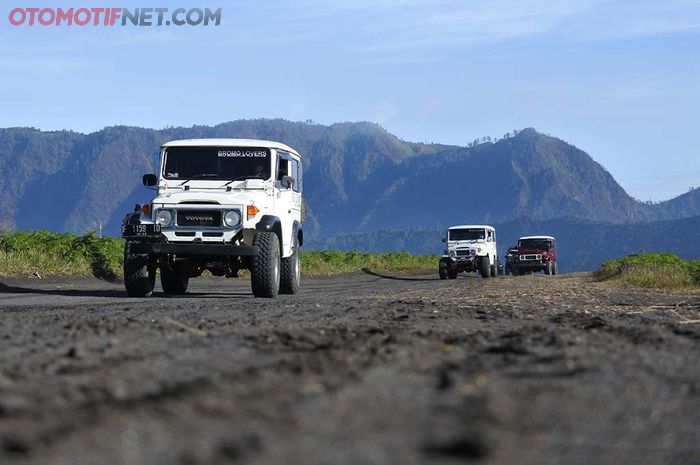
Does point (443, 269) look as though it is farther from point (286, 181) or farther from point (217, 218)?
point (217, 218)

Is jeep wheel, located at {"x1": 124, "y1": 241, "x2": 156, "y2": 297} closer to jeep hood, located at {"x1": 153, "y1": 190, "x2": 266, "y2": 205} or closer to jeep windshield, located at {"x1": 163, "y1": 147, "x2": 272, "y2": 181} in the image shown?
jeep hood, located at {"x1": 153, "y1": 190, "x2": 266, "y2": 205}

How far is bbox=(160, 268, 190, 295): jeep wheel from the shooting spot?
18344mm

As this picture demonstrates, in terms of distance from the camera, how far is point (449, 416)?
140 inches

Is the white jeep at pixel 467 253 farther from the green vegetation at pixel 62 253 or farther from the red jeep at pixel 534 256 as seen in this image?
the green vegetation at pixel 62 253

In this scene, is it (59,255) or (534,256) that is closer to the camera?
(59,255)

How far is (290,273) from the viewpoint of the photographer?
687 inches

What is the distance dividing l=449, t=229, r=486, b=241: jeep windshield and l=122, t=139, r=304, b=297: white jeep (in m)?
21.9

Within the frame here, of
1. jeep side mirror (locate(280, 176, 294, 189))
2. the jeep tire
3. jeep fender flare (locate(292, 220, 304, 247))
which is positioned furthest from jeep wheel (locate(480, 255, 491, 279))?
jeep side mirror (locate(280, 176, 294, 189))

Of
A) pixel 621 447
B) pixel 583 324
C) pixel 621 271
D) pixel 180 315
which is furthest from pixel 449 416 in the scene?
pixel 621 271

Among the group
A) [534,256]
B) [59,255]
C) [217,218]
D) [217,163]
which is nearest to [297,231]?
[217,163]

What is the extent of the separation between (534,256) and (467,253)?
11.5 metres

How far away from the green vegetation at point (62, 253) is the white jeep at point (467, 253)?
46.8 ft

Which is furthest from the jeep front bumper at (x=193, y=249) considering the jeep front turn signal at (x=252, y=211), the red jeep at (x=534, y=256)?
the red jeep at (x=534, y=256)

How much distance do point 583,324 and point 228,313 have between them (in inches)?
149
